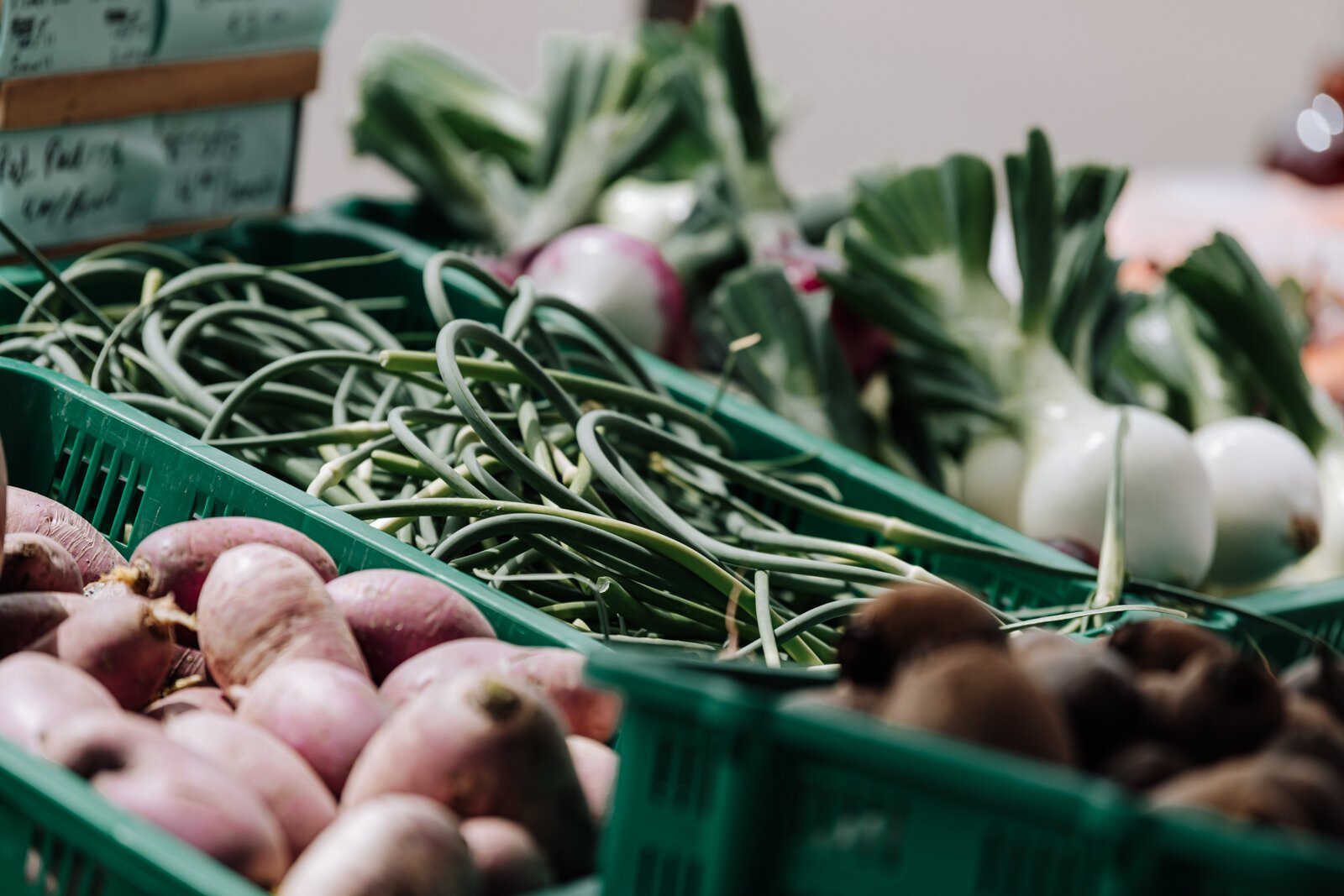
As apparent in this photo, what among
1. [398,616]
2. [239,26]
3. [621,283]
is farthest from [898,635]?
[239,26]

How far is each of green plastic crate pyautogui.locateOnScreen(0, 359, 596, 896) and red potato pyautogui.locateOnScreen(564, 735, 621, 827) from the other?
0.09 m

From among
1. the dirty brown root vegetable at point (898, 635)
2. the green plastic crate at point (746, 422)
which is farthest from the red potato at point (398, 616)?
the green plastic crate at point (746, 422)

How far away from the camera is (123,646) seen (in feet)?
2.56

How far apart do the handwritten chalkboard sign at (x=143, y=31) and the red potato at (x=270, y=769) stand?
95 cm

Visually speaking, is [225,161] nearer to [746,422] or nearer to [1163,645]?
[746,422]

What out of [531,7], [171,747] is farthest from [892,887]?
[531,7]

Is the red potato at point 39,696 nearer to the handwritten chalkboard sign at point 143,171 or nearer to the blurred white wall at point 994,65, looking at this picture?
the handwritten chalkboard sign at point 143,171

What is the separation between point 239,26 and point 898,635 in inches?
53.8

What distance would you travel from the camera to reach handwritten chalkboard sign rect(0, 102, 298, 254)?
1.47 meters

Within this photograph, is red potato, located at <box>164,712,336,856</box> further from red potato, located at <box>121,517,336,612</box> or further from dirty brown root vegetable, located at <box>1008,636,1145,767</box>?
dirty brown root vegetable, located at <box>1008,636,1145,767</box>

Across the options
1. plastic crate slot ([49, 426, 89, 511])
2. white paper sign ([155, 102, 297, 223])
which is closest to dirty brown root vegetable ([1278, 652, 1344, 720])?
plastic crate slot ([49, 426, 89, 511])

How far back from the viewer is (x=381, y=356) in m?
1.15

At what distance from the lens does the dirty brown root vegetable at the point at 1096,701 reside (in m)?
0.57

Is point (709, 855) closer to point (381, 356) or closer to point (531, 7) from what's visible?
point (381, 356)
